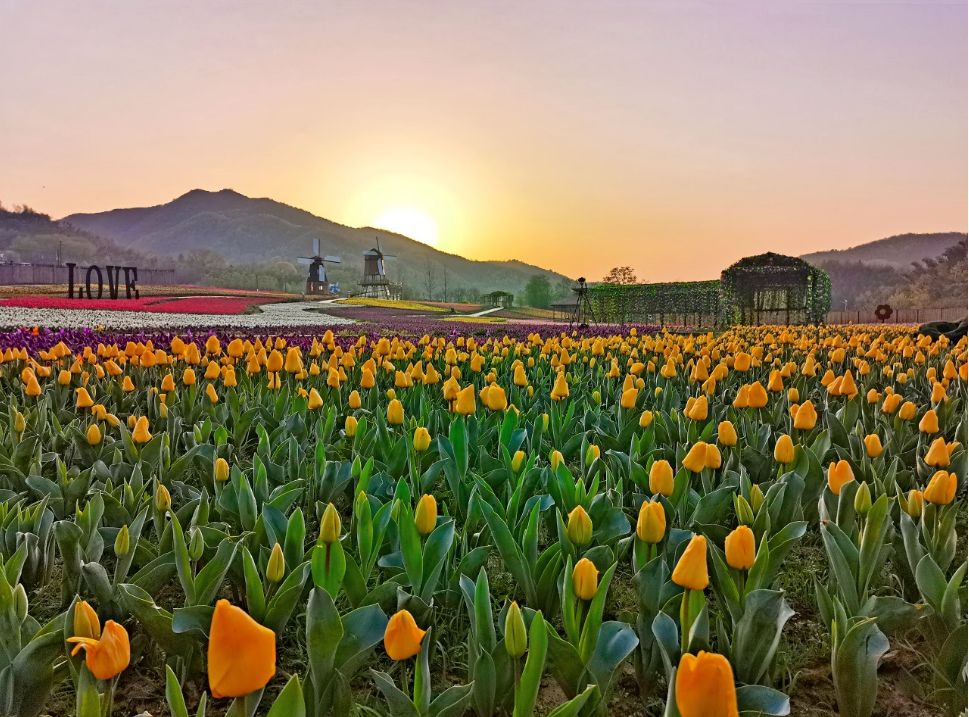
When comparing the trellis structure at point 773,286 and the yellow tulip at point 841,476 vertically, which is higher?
the trellis structure at point 773,286

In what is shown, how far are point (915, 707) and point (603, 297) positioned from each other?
A: 32.5m

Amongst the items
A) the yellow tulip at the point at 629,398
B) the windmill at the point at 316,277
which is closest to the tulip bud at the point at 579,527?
the yellow tulip at the point at 629,398

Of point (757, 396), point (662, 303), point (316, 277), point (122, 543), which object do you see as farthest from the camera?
point (316, 277)

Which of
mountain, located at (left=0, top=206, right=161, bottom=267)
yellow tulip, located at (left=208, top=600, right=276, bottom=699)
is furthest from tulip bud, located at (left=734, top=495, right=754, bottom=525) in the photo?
mountain, located at (left=0, top=206, right=161, bottom=267)

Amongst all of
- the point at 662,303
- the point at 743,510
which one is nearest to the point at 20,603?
the point at 743,510

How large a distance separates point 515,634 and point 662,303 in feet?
101

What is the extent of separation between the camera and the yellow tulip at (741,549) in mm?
1601

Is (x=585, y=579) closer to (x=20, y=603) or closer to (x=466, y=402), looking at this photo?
(x=20, y=603)

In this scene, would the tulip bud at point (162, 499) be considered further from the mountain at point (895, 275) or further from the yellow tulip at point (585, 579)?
the mountain at point (895, 275)

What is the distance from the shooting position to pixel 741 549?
161 centimetres

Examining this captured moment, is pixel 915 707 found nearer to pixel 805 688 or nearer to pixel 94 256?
pixel 805 688

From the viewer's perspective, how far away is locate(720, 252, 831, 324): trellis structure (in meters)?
23.1

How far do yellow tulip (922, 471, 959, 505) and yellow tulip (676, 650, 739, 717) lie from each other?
159 cm

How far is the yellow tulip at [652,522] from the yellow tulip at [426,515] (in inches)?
25.1
